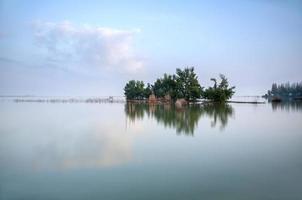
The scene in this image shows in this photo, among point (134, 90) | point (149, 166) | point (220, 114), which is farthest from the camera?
point (134, 90)

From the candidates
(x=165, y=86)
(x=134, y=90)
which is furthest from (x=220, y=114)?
(x=134, y=90)

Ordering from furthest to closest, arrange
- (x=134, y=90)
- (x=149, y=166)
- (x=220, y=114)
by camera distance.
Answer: (x=134, y=90)
(x=220, y=114)
(x=149, y=166)

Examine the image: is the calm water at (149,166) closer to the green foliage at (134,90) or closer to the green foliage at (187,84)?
the green foliage at (187,84)

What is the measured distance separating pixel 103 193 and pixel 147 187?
0.45 m

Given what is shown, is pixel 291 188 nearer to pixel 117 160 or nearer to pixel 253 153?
pixel 253 153

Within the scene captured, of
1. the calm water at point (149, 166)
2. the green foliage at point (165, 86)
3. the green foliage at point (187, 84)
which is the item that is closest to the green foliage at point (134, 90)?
the green foliage at point (165, 86)

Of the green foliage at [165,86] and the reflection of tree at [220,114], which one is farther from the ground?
the green foliage at [165,86]

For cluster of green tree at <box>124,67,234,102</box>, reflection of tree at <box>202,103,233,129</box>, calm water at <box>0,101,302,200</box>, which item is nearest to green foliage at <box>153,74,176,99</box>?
cluster of green tree at <box>124,67,234,102</box>

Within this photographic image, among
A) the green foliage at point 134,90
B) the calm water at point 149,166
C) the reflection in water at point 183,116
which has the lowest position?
the calm water at point 149,166

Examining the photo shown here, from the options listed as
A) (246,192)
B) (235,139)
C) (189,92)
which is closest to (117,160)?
(246,192)

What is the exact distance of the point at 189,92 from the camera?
82.8 feet

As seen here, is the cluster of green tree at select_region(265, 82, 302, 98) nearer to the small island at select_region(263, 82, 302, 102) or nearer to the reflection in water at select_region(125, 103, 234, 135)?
the small island at select_region(263, 82, 302, 102)

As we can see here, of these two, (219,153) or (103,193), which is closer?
(103,193)

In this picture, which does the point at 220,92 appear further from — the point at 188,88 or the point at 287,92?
the point at 287,92
